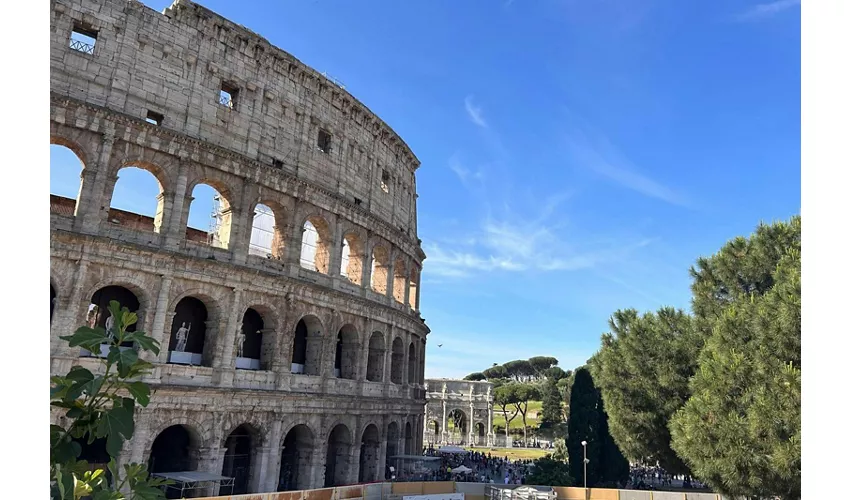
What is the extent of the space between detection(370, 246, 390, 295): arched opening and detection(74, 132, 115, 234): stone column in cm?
1390

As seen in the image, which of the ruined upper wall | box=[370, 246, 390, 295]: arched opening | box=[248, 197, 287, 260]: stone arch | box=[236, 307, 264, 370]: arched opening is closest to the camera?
the ruined upper wall

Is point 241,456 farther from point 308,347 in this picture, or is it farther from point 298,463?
point 308,347

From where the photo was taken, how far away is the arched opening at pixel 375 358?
28.2 metres

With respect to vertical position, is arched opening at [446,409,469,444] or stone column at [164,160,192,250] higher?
stone column at [164,160,192,250]

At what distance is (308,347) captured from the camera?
24438 millimetres

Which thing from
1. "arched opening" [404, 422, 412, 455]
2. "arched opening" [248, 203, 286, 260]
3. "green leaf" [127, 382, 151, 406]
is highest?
"arched opening" [248, 203, 286, 260]

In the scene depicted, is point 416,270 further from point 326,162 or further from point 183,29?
point 183,29

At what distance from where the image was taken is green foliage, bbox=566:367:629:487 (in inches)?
1191

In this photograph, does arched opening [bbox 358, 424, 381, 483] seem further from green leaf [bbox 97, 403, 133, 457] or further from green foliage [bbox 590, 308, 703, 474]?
green leaf [bbox 97, 403, 133, 457]

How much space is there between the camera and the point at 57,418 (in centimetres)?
1622

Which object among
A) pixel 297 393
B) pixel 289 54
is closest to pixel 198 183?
pixel 289 54

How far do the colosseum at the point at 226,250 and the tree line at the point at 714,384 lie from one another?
441 inches

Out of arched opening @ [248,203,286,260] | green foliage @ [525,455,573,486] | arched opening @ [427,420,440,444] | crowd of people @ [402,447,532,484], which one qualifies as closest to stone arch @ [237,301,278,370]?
arched opening @ [248,203,286,260]
